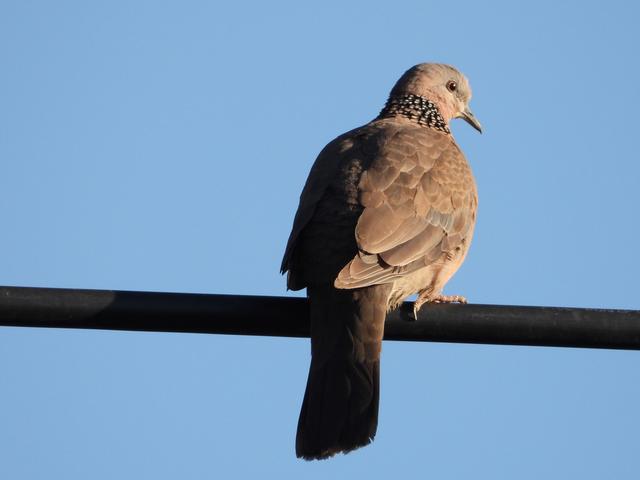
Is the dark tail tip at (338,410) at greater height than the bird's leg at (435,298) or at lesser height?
lesser

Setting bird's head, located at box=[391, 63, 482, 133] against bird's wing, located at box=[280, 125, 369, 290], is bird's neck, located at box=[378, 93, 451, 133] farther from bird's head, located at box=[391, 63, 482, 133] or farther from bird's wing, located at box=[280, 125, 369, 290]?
bird's wing, located at box=[280, 125, 369, 290]

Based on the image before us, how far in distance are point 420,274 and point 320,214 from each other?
654mm

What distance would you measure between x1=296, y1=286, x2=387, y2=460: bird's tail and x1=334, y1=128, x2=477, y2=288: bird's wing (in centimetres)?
17

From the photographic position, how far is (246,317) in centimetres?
448

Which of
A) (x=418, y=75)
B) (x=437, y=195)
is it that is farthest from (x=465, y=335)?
(x=418, y=75)

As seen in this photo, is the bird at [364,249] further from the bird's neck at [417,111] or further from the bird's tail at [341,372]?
the bird's neck at [417,111]

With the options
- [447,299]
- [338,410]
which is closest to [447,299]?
[447,299]

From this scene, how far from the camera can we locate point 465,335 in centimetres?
454

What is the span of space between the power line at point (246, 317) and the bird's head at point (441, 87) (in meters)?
3.67

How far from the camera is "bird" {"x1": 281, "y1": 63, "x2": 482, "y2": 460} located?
5.34 meters

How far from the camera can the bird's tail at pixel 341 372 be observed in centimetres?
525

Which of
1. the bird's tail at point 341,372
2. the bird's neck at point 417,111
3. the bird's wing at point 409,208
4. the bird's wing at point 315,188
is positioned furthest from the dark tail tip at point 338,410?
the bird's neck at point 417,111

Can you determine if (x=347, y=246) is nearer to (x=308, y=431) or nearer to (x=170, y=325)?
(x=308, y=431)

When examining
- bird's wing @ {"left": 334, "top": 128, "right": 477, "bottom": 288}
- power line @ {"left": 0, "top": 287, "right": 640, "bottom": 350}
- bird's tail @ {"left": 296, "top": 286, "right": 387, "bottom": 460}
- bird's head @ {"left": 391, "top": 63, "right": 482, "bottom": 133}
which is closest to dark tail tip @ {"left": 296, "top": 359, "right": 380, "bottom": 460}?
bird's tail @ {"left": 296, "top": 286, "right": 387, "bottom": 460}
